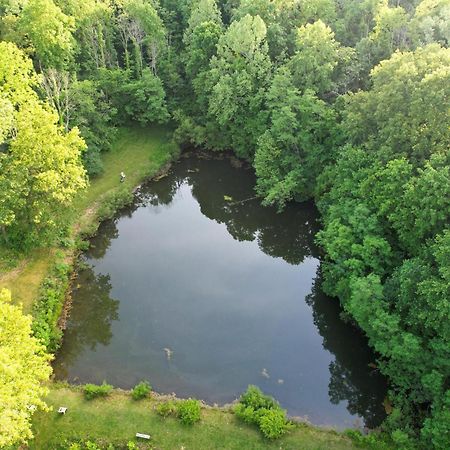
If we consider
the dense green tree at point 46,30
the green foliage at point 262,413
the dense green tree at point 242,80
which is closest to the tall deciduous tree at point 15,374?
the green foliage at point 262,413

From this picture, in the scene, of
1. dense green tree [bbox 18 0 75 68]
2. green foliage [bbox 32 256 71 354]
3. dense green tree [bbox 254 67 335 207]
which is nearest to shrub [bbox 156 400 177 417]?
green foliage [bbox 32 256 71 354]

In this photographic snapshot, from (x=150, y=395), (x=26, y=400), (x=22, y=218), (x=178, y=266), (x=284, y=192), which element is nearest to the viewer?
(x=26, y=400)

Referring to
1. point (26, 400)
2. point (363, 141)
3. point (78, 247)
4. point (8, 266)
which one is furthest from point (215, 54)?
point (26, 400)

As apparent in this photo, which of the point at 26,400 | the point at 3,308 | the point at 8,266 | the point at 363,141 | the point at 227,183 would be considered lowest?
the point at 26,400

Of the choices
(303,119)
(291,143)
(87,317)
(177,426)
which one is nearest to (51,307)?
(87,317)

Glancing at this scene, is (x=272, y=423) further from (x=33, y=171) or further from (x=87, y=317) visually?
(x=33, y=171)

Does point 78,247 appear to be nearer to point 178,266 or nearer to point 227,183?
point 178,266

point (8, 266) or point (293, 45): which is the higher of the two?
point (293, 45)
